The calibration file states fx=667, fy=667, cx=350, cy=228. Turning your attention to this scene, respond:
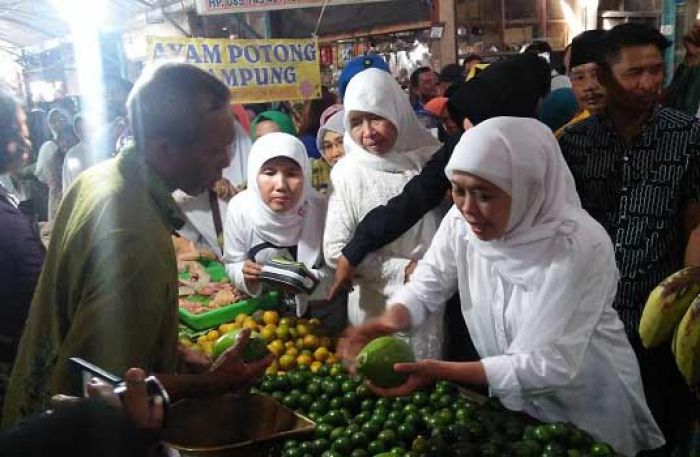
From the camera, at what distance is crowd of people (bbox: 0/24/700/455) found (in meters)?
1.54

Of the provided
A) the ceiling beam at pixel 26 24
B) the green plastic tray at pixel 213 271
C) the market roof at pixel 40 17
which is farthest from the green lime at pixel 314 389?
the ceiling beam at pixel 26 24

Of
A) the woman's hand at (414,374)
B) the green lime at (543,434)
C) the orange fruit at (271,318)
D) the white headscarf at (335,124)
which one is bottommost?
the orange fruit at (271,318)

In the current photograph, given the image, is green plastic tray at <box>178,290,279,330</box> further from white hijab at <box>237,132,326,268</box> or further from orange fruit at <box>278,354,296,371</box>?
orange fruit at <box>278,354,296,371</box>

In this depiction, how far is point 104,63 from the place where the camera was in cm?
584

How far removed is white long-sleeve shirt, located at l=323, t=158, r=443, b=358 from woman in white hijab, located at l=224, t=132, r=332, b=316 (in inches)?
11.0

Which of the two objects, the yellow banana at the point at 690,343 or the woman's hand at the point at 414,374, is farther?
the woman's hand at the point at 414,374

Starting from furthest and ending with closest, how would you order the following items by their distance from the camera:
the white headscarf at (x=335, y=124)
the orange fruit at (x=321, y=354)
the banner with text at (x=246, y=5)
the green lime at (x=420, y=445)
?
the banner with text at (x=246, y=5)
the white headscarf at (x=335, y=124)
the orange fruit at (x=321, y=354)
the green lime at (x=420, y=445)

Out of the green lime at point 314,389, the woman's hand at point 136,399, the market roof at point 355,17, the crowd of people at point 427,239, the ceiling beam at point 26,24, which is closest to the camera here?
the woman's hand at point 136,399

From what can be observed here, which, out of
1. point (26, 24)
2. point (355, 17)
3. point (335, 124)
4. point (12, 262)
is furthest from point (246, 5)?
point (26, 24)

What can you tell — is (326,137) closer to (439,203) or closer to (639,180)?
(439,203)

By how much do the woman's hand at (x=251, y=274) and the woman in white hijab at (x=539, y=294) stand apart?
129cm

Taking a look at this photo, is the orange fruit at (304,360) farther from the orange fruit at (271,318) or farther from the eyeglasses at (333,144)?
the eyeglasses at (333,144)

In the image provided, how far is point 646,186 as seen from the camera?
95.2 inches

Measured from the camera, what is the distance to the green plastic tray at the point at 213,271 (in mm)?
3986
